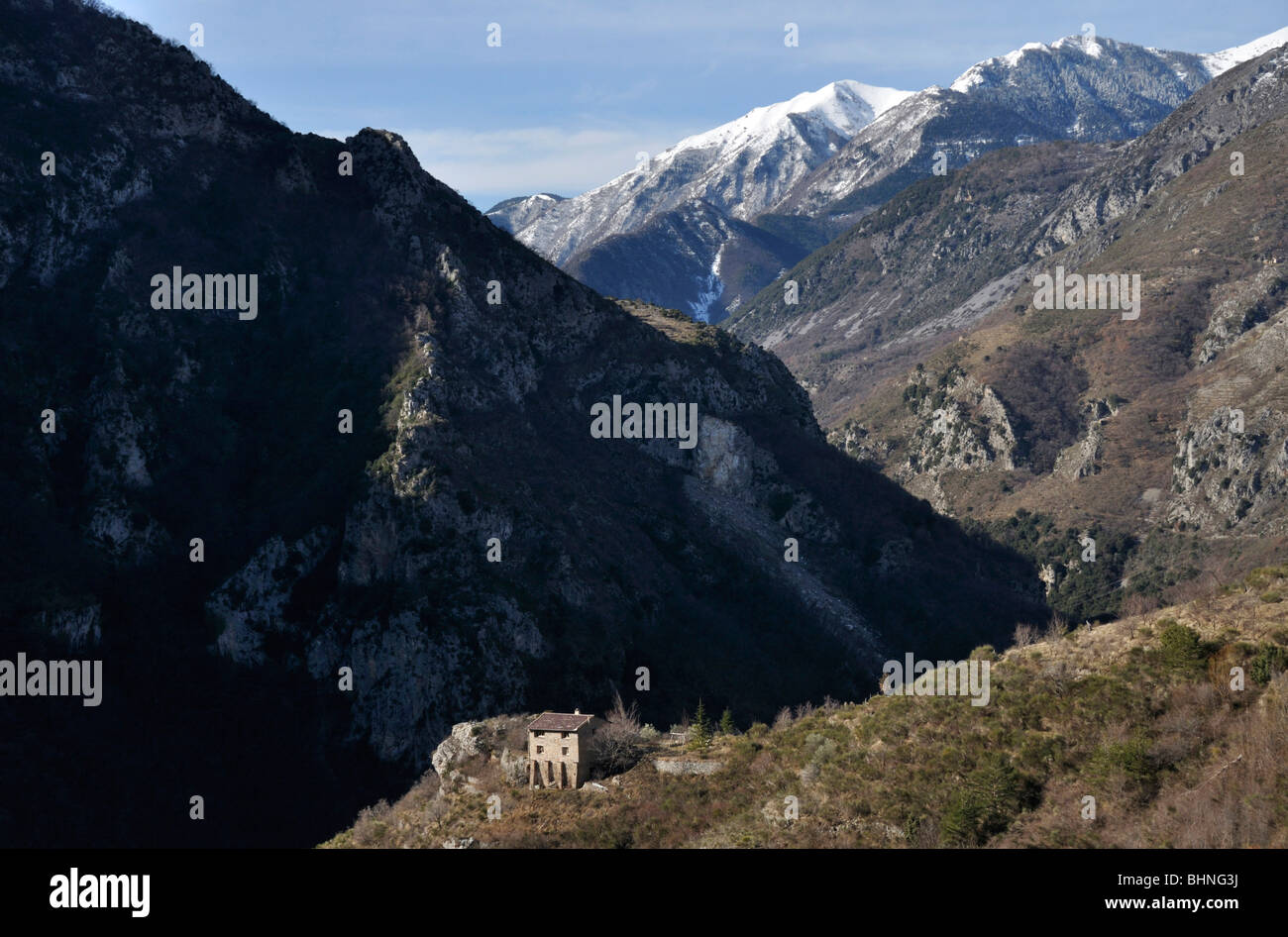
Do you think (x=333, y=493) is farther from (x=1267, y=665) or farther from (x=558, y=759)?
(x=1267, y=665)

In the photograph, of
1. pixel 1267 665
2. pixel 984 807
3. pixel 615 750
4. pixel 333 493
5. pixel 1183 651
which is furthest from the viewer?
pixel 333 493

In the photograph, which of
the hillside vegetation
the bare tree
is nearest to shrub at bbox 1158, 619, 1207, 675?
the hillside vegetation

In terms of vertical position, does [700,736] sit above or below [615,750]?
above

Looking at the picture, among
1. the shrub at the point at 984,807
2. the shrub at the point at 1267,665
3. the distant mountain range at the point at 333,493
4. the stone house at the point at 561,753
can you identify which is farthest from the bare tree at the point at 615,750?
the distant mountain range at the point at 333,493

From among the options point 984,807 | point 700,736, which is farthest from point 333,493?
point 984,807

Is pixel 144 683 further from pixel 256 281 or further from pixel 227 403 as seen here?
pixel 256 281

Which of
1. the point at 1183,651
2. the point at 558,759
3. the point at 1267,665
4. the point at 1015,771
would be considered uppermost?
the point at 1183,651

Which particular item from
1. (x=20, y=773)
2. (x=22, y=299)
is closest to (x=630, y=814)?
(x=20, y=773)

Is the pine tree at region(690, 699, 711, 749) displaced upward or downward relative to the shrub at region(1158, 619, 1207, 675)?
downward

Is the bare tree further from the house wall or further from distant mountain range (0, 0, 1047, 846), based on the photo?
distant mountain range (0, 0, 1047, 846)
